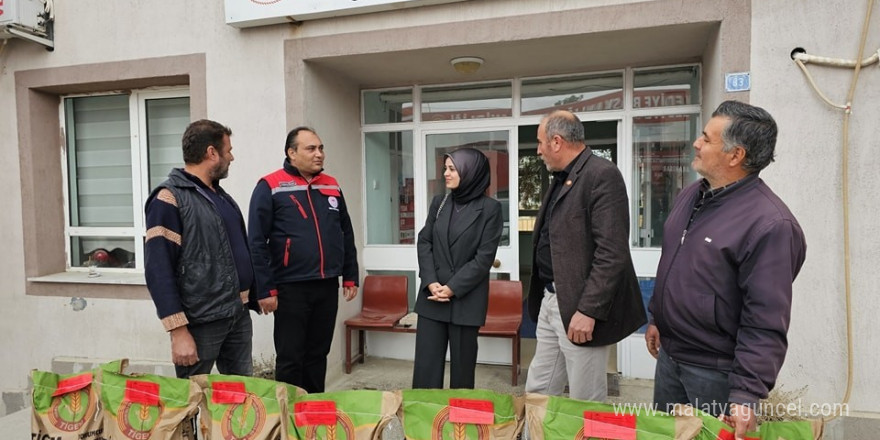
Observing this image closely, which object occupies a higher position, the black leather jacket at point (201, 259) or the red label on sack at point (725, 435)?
the black leather jacket at point (201, 259)

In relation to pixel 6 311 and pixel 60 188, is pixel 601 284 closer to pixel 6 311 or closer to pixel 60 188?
pixel 60 188

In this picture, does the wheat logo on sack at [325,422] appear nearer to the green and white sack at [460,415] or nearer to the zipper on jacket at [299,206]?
the green and white sack at [460,415]

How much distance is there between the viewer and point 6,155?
14.6ft

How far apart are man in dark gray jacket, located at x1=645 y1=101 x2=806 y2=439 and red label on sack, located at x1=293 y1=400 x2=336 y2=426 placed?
48.4 inches

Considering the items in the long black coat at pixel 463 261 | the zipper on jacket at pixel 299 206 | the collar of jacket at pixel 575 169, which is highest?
the collar of jacket at pixel 575 169

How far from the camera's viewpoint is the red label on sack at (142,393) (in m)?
1.83

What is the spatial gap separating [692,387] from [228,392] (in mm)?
1651

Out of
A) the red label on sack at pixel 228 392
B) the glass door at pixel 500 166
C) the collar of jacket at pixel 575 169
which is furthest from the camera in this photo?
Result: the glass door at pixel 500 166

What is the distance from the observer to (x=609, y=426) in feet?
4.98

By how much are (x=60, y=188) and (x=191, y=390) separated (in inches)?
158

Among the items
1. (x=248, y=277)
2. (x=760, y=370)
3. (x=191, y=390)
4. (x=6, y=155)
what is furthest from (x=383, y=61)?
(x=6, y=155)

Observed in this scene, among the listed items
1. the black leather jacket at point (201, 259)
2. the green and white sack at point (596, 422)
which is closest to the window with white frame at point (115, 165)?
the black leather jacket at point (201, 259)

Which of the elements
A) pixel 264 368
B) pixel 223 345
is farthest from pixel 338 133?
pixel 223 345

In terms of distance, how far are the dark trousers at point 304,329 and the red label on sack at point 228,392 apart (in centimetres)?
115
